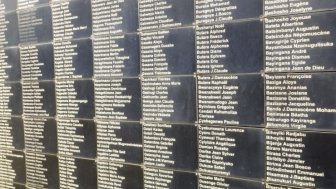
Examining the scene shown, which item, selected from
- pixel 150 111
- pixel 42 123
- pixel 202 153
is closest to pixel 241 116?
pixel 202 153

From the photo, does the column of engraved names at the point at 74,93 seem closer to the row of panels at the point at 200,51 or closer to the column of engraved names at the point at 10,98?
the row of panels at the point at 200,51

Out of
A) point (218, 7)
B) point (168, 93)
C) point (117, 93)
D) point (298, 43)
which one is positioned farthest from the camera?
point (117, 93)

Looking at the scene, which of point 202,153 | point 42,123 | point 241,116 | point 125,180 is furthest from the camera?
point 42,123

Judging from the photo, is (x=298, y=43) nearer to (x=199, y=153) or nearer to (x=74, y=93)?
(x=199, y=153)

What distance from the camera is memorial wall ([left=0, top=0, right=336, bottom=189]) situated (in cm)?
232

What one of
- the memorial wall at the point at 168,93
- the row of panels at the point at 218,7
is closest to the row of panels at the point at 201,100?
the memorial wall at the point at 168,93

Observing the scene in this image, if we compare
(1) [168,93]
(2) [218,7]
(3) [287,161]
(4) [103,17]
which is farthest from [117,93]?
(3) [287,161]

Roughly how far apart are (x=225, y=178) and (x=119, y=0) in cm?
154

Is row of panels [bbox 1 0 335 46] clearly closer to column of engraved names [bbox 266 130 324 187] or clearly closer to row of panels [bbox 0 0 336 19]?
row of panels [bbox 0 0 336 19]

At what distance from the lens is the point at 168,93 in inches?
114

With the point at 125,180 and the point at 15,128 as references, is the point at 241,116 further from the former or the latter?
the point at 15,128

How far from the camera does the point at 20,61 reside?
13.0 feet

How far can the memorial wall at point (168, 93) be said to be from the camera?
91.4 inches

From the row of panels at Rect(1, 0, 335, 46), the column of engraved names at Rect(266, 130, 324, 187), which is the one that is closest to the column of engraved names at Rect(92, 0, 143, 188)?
the row of panels at Rect(1, 0, 335, 46)
